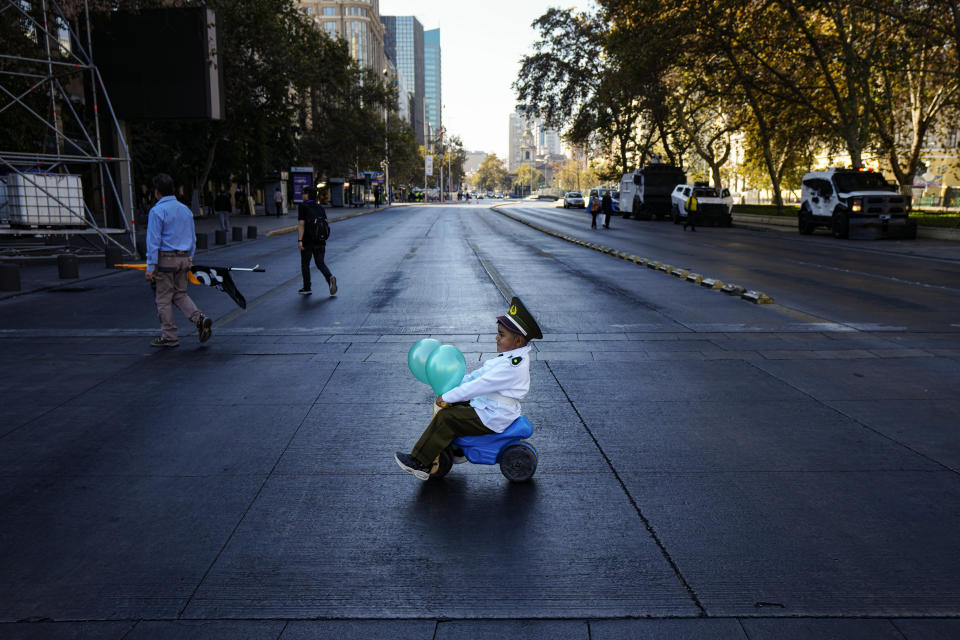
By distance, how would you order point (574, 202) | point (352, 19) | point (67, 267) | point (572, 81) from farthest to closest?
point (352, 19)
point (574, 202)
point (572, 81)
point (67, 267)

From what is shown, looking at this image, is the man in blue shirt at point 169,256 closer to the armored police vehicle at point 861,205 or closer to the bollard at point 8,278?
the bollard at point 8,278

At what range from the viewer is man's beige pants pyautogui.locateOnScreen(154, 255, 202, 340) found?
28.5ft

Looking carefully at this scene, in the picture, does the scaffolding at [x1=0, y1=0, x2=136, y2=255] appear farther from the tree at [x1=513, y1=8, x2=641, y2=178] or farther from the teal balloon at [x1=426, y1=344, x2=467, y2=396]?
the tree at [x1=513, y1=8, x2=641, y2=178]

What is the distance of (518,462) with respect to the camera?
4.45 m

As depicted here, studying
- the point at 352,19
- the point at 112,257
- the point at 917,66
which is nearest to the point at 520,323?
the point at 112,257

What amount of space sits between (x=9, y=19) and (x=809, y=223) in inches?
1128

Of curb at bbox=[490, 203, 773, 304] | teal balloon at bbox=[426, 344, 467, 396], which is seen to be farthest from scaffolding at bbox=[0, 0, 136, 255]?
teal balloon at bbox=[426, 344, 467, 396]

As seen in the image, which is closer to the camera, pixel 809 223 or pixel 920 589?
pixel 920 589

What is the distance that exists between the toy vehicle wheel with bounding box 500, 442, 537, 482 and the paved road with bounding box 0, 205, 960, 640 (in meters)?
0.10

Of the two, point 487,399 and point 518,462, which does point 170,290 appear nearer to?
point 487,399

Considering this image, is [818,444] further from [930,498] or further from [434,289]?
[434,289]

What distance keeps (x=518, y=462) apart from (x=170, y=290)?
5927mm

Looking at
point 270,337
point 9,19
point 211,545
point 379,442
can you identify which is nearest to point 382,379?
point 379,442

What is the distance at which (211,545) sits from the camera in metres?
3.72
